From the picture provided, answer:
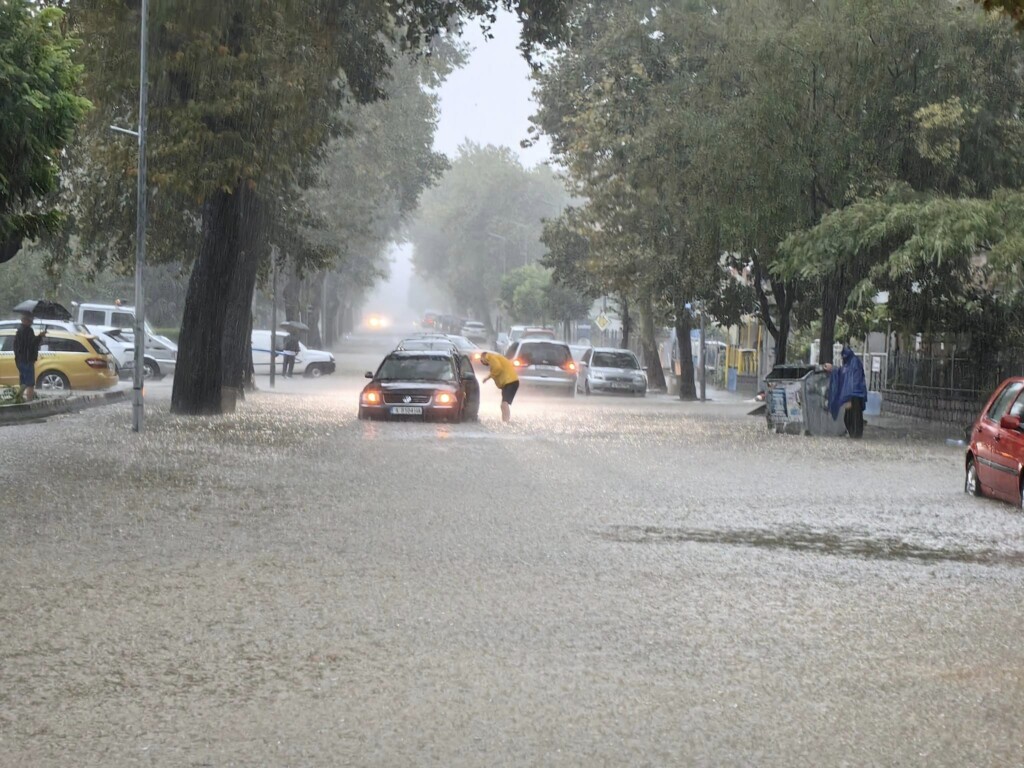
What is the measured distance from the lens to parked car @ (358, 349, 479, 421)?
96.6ft

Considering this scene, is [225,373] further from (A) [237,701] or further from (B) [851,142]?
(A) [237,701]

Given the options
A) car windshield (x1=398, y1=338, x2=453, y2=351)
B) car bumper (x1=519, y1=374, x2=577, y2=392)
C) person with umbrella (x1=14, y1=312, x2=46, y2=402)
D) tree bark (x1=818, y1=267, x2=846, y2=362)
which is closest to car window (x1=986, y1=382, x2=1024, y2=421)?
tree bark (x1=818, y1=267, x2=846, y2=362)

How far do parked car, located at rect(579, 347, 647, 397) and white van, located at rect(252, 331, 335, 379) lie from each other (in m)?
11.6

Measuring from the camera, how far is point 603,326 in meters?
67.3

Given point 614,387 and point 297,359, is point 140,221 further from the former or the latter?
point 297,359

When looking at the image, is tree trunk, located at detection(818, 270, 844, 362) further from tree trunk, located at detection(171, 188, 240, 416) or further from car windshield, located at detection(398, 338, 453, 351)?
car windshield, located at detection(398, 338, 453, 351)

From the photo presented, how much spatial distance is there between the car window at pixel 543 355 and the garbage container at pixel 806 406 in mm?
17654

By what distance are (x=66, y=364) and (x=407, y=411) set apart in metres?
12.2

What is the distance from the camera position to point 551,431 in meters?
28.8

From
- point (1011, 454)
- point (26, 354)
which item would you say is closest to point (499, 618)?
point (1011, 454)

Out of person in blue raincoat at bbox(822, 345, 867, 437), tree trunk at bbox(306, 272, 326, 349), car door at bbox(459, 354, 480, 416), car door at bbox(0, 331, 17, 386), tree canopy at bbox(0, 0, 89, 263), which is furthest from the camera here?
tree trunk at bbox(306, 272, 326, 349)

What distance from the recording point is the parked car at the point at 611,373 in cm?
5019

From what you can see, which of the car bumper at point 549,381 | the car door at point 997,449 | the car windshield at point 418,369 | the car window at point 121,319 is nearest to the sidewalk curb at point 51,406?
the car windshield at point 418,369

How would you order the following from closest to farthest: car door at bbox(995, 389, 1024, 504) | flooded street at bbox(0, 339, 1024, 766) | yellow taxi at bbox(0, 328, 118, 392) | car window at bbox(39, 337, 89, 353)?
flooded street at bbox(0, 339, 1024, 766) → car door at bbox(995, 389, 1024, 504) → yellow taxi at bbox(0, 328, 118, 392) → car window at bbox(39, 337, 89, 353)
